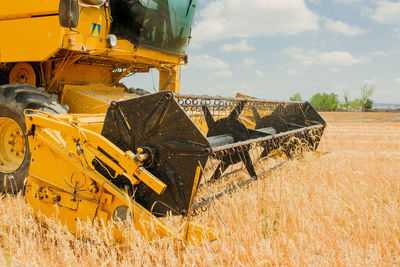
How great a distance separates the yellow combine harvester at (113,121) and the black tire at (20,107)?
0.01 metres

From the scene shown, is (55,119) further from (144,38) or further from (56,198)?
(144,38)

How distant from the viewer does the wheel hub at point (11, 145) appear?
3.47 metres

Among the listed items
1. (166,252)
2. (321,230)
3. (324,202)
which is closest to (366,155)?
(324,202)

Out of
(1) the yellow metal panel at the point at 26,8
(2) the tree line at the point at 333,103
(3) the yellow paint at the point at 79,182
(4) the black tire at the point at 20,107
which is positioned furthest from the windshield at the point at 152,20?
(2) the tree line at the point at 333,103

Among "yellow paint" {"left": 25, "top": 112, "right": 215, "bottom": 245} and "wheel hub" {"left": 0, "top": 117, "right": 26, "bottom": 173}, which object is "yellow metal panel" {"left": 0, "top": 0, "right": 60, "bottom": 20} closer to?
"wheel hub" {"left": 0, "top": 117, "right": 26, "bottom": 173}

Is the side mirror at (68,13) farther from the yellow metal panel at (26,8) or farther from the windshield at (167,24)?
the windshield at (167,24)

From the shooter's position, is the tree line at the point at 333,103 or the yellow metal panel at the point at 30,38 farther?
the tree line at the point at 333,103

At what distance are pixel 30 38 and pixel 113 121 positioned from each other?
2.14m

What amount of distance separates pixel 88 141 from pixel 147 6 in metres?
2.38

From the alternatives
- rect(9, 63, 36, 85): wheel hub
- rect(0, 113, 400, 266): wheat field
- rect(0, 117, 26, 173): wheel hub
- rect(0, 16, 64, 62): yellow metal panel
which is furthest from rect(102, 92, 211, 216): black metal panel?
rect(9, 63, 36, 85): wheel hub

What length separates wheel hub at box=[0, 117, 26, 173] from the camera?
3.47 m

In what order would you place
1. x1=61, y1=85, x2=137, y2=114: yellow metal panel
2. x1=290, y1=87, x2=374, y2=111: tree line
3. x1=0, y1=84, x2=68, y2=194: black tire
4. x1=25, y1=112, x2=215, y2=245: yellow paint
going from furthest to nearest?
x1=290, y1=87, x2=374, y2=111: tree line → x1=61, y1=85, x2=137, y2=114: yellow metal panel → x1=0, y1=84, x2=68, y2=194: black tire → x1=25, y1=112, x2=215, y2=245: yellow paint

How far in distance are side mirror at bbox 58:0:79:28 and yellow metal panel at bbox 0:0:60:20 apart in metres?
0.62

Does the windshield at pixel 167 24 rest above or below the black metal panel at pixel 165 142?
above
